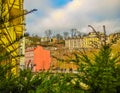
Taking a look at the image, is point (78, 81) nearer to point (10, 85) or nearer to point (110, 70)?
point (110, 70)

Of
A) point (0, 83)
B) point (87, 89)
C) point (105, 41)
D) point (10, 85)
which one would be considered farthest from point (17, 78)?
point (105, 41)

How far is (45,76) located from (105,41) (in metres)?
1.58

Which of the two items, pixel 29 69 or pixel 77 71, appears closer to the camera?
pixel 29 69

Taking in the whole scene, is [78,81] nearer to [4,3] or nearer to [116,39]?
[116,39]

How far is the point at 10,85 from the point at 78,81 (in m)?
2.08

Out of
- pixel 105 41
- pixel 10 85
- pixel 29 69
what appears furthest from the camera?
pixel 105 41

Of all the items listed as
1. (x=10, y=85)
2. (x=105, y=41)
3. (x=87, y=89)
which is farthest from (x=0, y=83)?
(x=105, y=41)

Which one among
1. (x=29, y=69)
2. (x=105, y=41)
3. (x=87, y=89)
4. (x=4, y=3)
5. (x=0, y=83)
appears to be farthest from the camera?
(x=105, y=41)

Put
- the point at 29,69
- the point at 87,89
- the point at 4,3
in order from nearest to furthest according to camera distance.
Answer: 1. the point at 4,3
2. the point at 29,69
3. the point at 87,89

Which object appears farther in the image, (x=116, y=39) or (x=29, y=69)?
(x=116, y=39)

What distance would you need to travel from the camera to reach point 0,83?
477 centimetres

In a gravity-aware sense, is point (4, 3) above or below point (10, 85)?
above

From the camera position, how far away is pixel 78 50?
729 cm

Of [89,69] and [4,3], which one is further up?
[4,3]
